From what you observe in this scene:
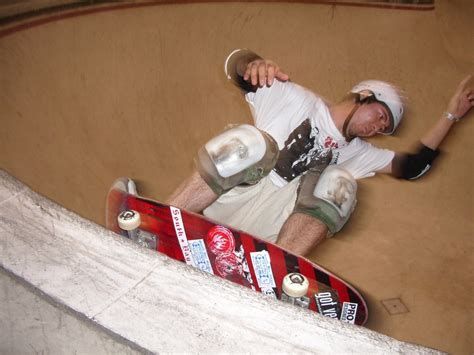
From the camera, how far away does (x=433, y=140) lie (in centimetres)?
216

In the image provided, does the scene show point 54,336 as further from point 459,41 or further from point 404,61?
point 459,41

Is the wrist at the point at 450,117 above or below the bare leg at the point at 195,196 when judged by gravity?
above

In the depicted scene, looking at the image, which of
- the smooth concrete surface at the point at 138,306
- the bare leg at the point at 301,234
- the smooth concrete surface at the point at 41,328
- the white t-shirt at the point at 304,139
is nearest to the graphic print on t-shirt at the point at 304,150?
the white t-shirt at the point at 304,139

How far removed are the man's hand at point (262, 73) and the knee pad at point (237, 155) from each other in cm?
30

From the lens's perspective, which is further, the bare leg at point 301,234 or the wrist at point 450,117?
the wrist at point 450,117

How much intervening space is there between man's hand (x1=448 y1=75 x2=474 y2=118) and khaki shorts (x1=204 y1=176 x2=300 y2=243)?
2.91 feet

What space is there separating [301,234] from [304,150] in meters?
0.40

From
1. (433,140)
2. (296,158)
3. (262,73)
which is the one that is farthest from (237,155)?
(433,140)

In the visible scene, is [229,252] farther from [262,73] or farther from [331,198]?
[262,73]

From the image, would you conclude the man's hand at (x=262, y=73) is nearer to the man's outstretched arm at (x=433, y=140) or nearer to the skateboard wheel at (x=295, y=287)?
the man's outstretched arm at (x=433, y=140)

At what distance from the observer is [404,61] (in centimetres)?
254

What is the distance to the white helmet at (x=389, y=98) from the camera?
6.36 ft

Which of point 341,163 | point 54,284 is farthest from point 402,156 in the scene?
point 54,284

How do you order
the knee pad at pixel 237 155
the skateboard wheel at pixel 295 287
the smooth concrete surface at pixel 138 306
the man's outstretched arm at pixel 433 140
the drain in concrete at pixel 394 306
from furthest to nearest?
the man's outstretched arm at pixel 433 140
the drain in concrete at pixel 394 306
the knee pad at pixel 237 155
the skateboard wheel at pixel 295 287
the smooth concrete surface at pixel 138 306
